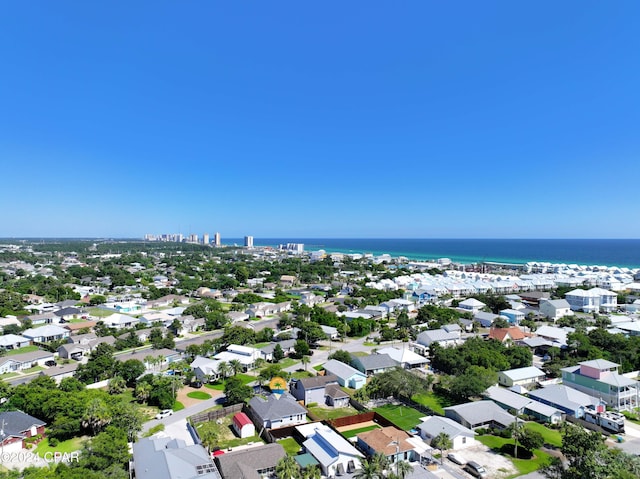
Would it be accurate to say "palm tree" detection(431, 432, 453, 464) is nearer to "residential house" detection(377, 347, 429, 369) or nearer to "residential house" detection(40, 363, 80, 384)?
"residential house" detection(377, 347, 429, 369)

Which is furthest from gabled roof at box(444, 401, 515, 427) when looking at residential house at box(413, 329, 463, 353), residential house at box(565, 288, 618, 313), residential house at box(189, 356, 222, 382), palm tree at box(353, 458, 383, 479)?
residential house at box(565, 288, 618, 313)

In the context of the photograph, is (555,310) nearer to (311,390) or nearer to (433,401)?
(433,401)

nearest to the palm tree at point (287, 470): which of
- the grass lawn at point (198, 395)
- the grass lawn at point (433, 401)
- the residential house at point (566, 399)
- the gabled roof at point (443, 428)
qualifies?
the gabled roof at point (443, 428)

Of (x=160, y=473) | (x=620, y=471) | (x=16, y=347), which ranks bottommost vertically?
(x=16, y=347)

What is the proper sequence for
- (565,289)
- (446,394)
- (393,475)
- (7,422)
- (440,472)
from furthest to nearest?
(565,289)
(446,394)
(7,422)
(440,472)
(393,475)

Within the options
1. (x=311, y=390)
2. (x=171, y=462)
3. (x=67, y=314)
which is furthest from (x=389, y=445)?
(x=67, y=314)

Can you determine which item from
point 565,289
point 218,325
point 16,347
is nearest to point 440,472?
point 218,325

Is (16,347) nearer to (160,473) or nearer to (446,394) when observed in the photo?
(160,473)

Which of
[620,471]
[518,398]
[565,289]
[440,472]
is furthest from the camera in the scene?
[565,289]
